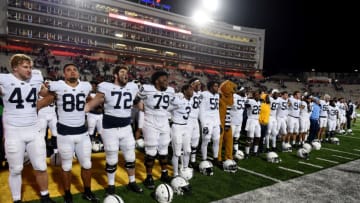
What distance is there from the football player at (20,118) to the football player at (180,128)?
9.49 feet

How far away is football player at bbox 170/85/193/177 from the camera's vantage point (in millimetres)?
6562

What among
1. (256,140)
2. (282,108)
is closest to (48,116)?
(256,140)

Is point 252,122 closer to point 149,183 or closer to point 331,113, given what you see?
point 149,183

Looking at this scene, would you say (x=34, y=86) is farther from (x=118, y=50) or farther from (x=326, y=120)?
(x=118, y=50)

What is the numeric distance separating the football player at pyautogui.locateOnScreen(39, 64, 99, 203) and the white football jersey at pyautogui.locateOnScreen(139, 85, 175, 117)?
1.42 metres

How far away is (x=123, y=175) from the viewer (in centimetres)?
687

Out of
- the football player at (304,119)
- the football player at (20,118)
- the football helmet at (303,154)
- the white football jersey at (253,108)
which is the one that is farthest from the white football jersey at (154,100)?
the football player at (304,119)

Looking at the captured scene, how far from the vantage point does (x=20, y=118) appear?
176 inches

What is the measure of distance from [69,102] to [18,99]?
2.51ft

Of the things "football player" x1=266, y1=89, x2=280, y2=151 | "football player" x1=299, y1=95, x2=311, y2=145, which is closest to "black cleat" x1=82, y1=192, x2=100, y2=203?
"football player" x1=266, y1=89, x2=280, y2=151

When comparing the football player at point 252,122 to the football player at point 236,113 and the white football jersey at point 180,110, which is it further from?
the white football jersey at point 180,110

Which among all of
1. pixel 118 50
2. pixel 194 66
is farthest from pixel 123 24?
pixel 194 66

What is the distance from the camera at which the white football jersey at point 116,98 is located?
538cm

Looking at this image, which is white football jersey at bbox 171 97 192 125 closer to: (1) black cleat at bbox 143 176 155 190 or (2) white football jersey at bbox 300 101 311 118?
(1) black cleat at bbox 143 176 155 190
